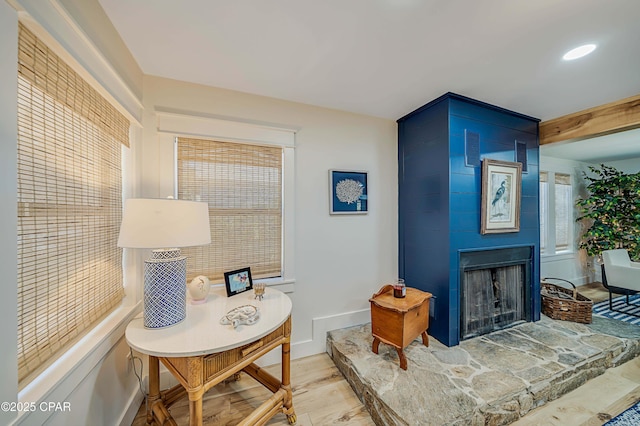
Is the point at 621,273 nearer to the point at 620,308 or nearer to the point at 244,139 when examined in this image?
the point at 620,308

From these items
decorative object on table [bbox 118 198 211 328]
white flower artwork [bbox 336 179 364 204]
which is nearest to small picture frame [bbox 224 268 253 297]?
decorative object on table [bbox 118 198 211 328]

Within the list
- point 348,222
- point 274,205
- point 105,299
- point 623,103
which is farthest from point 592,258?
point 105,299

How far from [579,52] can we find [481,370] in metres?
2.28

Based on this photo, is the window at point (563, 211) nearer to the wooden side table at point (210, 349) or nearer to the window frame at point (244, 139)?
the window frame at point (244, 139)

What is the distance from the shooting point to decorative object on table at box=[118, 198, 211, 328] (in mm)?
1150

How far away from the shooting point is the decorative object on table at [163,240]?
3.77 feet

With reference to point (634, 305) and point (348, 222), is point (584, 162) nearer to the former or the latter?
point (634, 305)

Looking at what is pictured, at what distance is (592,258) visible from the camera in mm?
4348

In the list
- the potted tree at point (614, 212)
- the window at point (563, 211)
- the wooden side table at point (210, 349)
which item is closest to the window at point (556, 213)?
the window at point (563, 211)

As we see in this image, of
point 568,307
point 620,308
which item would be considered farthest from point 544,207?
point 568,307

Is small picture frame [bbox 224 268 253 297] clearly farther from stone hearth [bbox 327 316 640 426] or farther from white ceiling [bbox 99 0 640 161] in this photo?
white ceiling [bbox 99 0 640 161]

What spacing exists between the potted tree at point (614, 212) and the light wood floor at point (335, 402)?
259 centimetres

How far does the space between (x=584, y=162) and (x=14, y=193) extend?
271 inches

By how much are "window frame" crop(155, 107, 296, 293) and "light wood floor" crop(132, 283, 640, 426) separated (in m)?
0.76
